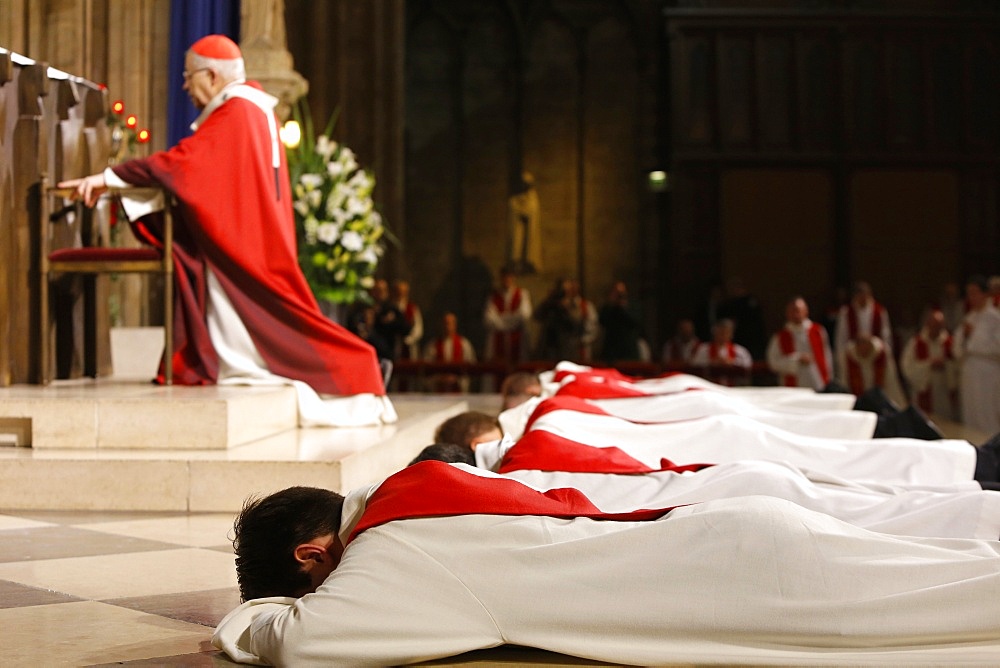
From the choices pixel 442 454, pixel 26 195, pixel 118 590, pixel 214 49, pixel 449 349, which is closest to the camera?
pixel 118 590

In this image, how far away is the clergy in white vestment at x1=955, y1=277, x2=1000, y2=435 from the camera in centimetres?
1171

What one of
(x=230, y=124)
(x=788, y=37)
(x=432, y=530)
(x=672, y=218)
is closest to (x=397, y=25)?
(x=672, y=218)

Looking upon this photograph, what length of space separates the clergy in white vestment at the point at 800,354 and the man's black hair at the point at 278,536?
1088cm

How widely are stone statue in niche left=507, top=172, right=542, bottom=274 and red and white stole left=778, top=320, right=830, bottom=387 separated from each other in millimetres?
6881

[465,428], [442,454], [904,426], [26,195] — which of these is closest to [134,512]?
[465,428]

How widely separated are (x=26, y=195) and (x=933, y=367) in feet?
33.8

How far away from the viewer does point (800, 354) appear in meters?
12.8

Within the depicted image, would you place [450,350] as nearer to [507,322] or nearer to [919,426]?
[507,322]

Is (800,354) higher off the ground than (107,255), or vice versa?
(107,255)

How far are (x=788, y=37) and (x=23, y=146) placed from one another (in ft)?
48.0

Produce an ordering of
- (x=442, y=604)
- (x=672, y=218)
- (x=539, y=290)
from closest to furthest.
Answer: (x=442, y=604) → (x=672, y=218) → (x=539, y=290)

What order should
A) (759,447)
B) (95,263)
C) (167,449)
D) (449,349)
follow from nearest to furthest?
(759,447) → (167,449) → (95,263) → (449,349)

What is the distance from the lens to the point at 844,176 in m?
18.1

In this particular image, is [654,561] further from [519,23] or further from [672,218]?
[519,23]
